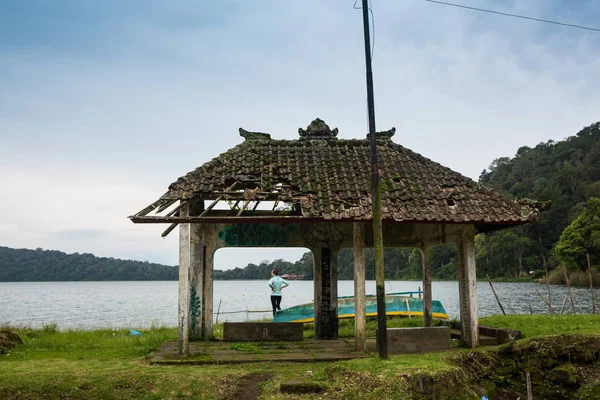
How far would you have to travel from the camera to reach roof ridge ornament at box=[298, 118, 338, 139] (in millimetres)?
14305

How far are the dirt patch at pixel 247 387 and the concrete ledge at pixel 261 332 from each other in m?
3.73

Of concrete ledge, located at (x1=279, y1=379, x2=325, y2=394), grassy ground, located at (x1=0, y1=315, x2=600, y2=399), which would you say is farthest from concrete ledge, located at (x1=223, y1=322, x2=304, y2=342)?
concrete ledge, located at (x1=279, y1=379, x2=325, y2=394)

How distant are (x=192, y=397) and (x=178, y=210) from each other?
396cm

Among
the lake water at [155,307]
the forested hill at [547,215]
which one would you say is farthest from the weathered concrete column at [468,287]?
the forested hill at [547,215]

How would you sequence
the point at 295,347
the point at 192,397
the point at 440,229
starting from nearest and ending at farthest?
1. the point at 192,397
2. the point at 295,347
3. the point at 440,229

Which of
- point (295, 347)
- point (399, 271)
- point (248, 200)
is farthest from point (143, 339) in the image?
point (399, 271)

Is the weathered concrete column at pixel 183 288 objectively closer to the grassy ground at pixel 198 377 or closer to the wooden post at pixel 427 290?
the grassy ground at pixel 198 377

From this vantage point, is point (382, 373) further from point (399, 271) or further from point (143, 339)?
point (399, 271)

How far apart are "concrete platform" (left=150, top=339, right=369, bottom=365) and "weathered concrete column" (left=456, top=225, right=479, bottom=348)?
2.72 metres

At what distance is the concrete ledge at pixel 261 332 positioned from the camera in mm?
12656

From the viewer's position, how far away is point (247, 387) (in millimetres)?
8344

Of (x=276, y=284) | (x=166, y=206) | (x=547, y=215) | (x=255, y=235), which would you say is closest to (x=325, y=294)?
(x=255, y=235)

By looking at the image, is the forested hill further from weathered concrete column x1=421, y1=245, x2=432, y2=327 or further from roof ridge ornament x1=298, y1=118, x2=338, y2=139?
roof ridge ornament x1=298, y1=118, x2=338, y2=139

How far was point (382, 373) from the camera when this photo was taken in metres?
8.39
